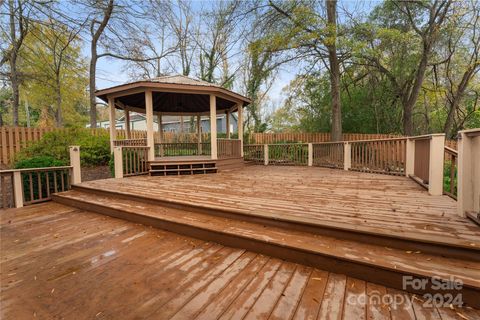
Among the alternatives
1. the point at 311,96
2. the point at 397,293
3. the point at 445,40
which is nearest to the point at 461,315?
the point at 397,293

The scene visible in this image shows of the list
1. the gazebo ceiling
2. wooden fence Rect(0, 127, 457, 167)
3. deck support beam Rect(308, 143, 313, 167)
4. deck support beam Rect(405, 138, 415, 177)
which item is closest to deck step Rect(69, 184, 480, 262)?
deck support beam Rect(405, 138, 415, 177)

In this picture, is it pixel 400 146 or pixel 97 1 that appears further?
pixel 97 1

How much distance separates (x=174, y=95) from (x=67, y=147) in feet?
13.1

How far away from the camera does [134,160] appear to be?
6695mm

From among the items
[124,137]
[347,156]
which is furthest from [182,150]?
[347,156]

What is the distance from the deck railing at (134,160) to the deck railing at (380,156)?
6.57 m

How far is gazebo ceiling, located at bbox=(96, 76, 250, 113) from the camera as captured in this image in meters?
6.50

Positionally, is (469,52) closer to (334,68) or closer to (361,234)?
(334,68)

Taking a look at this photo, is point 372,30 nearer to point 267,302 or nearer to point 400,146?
point 400,146

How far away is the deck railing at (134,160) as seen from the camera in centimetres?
652

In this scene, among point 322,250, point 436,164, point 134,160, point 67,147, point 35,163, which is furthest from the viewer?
point 67,147

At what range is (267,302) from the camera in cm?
157

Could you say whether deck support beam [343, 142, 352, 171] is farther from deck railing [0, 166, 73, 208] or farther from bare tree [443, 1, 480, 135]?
bare tree [443, 1, 480, 135]

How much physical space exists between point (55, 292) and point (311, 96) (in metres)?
14.4
